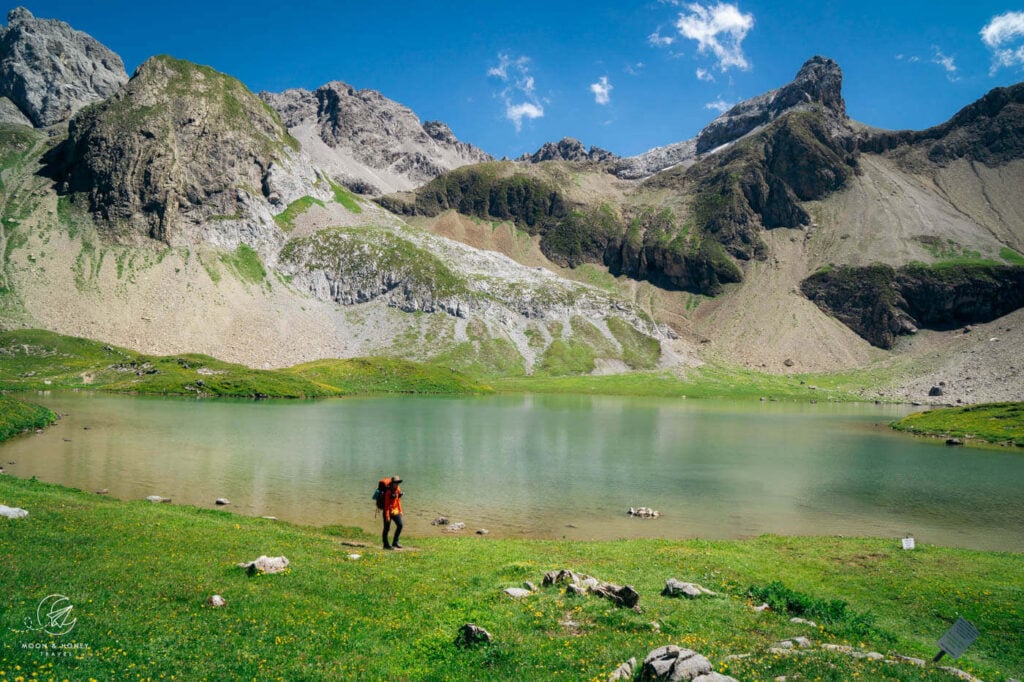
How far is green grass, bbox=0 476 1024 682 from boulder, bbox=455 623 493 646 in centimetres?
23

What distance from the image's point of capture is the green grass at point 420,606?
12391 millimetres

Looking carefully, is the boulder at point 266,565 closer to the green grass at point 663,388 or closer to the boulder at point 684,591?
the boulder at point 684,591

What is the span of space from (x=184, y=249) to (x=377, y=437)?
177110 millimetres

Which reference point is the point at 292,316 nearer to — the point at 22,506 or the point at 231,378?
the point at 231,378

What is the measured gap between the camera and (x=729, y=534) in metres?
32.8

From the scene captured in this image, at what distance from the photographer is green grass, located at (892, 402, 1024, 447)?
81.7 metres

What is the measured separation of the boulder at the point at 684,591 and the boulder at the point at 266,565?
43.2ft

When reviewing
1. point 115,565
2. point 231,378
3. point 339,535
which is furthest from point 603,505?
point 231,378

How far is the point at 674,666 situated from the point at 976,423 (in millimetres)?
106532

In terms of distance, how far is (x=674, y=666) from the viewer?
38.1 ft

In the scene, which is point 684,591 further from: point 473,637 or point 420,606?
point 420,606

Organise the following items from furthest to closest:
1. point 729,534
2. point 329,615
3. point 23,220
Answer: point 23,220
point 729,534
point 329,615

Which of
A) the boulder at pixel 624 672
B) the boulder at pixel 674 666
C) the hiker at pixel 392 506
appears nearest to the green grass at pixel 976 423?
the hiker at pixel 392 506

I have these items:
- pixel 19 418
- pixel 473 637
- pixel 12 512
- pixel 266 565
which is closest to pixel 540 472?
pixel 266 565
